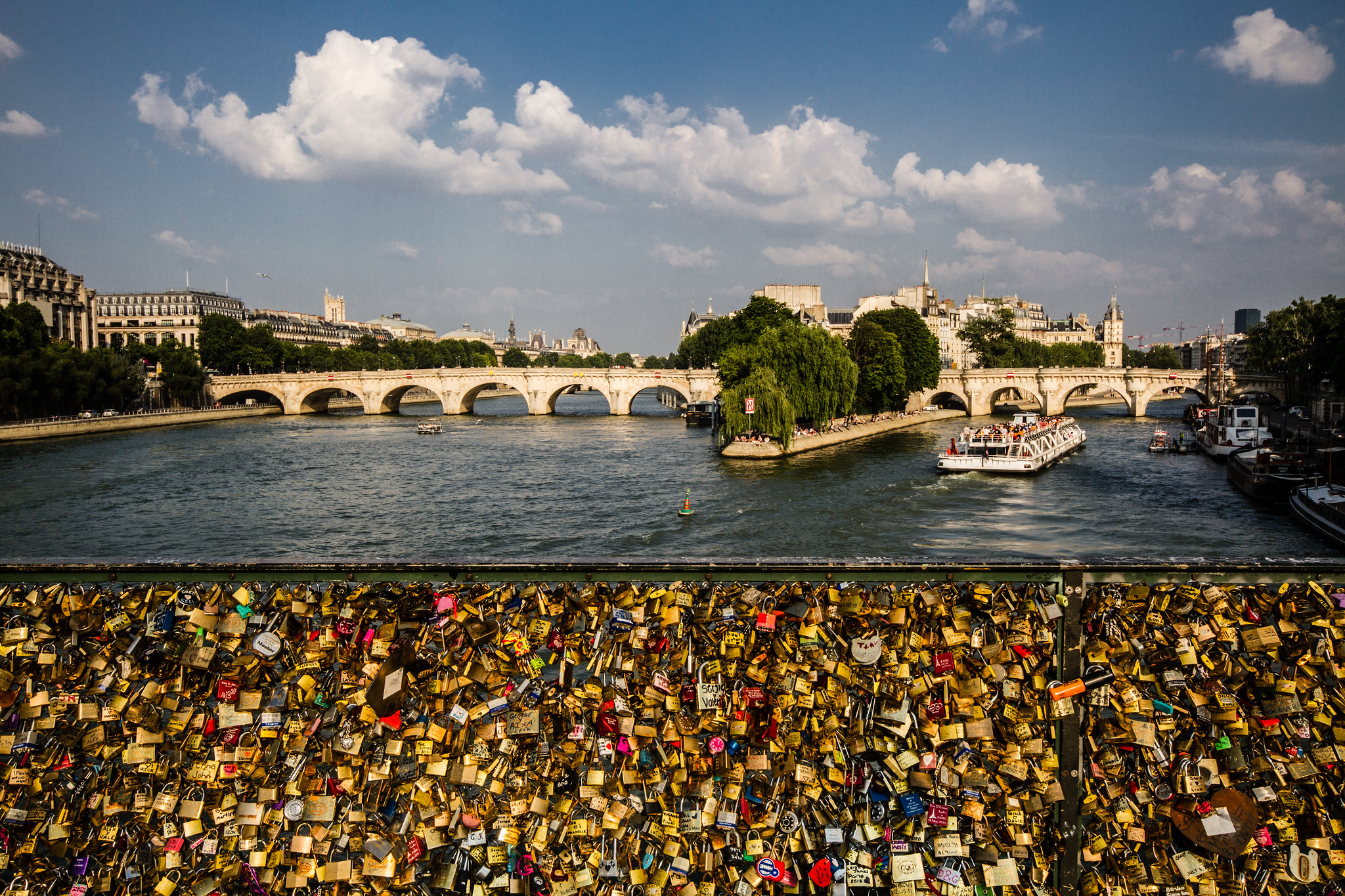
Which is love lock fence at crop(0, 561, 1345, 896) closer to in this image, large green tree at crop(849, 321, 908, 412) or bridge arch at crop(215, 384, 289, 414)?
large green tree at crop(849, 321, 908, 412)

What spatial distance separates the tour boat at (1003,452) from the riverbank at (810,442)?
5856mm

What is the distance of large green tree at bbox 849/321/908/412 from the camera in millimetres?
50156

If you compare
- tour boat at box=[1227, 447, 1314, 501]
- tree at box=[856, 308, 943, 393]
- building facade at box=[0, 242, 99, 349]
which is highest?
building facade at box=[0, 242, 99, 349]

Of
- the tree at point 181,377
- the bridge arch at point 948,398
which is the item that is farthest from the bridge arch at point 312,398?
the bridge arch at point 948,398

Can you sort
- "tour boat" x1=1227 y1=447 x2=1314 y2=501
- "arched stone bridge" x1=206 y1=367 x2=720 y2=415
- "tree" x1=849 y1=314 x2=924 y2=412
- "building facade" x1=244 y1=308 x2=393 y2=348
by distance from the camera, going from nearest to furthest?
"tour boat" x1=1227 y1=447 x2=1314 y2=501 < "tree" x1=849 y1=314 x2=924 y2=412 < "arched stone bridge" x1=206 y1=367 x2=720 y2=415 < "building facade" x1=244 y1=308 x2=393 y2=348

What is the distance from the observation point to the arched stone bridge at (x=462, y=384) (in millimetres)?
61188

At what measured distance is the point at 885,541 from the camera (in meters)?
18.9

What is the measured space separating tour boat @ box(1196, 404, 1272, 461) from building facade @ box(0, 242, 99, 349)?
2956 inches

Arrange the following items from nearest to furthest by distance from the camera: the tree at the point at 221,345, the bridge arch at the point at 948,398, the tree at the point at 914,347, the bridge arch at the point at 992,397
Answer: the tree at the point at 914,347 < the bridge arch at the point at 992,397 < the bridge arch at the point at 948,398 < the tree at the point at 221,345

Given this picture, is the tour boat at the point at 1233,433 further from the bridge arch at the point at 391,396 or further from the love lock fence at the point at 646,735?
the bridge arch at the point at 391,396

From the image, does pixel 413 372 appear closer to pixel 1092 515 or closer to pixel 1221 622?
pixel 1092 515

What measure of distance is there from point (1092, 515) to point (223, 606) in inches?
912

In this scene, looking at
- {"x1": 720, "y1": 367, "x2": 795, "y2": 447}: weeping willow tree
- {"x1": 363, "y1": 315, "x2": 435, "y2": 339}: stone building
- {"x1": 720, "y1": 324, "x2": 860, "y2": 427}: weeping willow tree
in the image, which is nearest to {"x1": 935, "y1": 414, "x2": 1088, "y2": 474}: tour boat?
{"x1": 720, "y1": 367, "x2": 795, "y2": 447}: weeping willow tree

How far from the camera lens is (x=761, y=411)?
112 feet
